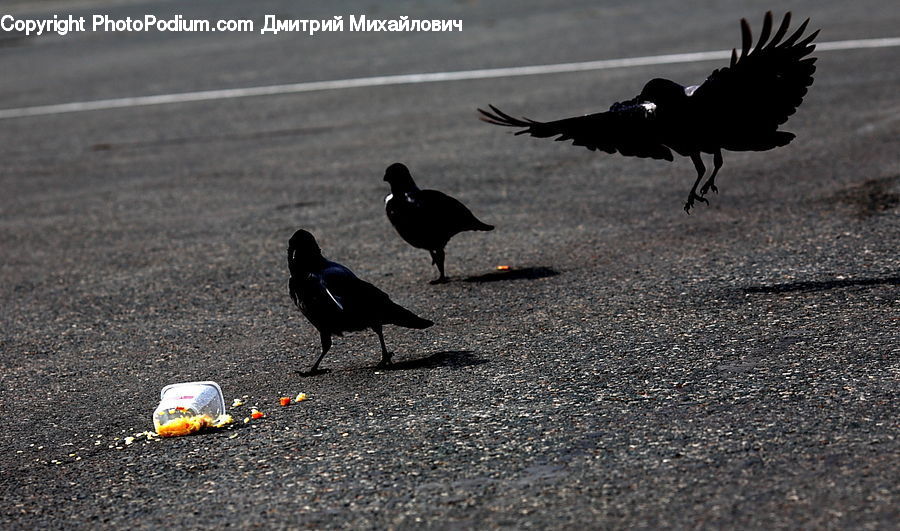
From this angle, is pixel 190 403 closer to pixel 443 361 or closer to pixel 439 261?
pixel 443 361

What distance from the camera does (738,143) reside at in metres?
6.85

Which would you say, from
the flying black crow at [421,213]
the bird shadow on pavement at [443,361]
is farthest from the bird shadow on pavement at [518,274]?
the bird shadow on pavement at [443,361]

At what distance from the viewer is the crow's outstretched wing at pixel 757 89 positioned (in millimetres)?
6559

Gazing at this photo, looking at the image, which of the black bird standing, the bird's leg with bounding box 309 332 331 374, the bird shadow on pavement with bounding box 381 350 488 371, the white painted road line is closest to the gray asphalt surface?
the bird shadow on pavement with bounding box 381 350 488 371

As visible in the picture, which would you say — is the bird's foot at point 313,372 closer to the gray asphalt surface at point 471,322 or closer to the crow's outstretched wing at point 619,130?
the gray asphalt surface at point 471,322

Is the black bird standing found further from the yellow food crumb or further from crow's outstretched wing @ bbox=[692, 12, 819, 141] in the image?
the yellow food crumb

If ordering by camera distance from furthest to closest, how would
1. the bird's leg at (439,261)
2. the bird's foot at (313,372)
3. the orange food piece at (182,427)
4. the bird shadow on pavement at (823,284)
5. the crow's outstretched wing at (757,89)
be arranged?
1. the bird's leg at (439,261)
2. the bird shadow on pavement at (823,284)
3. the crow's outstretched wing at (757,89)
4. the bird's foot at (313,372)
5. the orange food piece at (182,427)

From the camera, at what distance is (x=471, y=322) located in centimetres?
704

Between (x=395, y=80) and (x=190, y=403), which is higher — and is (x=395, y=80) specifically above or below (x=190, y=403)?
above

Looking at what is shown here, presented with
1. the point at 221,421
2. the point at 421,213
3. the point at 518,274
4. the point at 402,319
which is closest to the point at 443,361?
the point at 402,319

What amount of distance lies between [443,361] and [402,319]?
332mm

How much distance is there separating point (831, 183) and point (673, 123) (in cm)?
329

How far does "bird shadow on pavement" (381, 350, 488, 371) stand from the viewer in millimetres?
6254

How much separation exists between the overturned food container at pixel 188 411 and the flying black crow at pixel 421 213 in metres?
2.36
